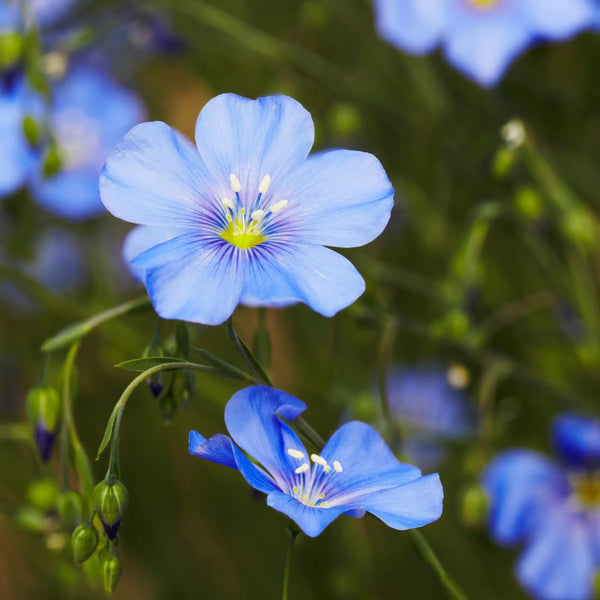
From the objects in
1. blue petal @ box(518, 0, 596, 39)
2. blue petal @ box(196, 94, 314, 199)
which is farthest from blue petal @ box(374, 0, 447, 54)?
blue petal @ box(196, 94, 314, 199)

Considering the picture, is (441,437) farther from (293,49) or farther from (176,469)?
(176,469)

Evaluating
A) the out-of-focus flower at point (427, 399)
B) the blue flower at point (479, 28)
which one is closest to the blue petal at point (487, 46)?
the blue flower at point (479, 28)

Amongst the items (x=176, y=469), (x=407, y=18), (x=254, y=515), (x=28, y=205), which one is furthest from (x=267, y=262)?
(x=176, y=469)

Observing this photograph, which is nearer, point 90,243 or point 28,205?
point 28,205

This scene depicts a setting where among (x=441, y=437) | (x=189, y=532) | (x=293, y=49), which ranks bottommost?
(x=189, y=532)

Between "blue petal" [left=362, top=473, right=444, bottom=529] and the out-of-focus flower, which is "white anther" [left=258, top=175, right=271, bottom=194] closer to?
"blue petal" [left=362, top=473, right=444, bottom=529]

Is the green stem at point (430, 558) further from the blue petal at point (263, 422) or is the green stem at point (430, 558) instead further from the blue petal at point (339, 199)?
the blue petal at point (339, 199)

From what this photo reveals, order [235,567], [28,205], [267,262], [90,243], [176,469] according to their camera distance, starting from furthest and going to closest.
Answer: [176,469] < [235,567] < [90,243] < [28,205] < [267,262]
